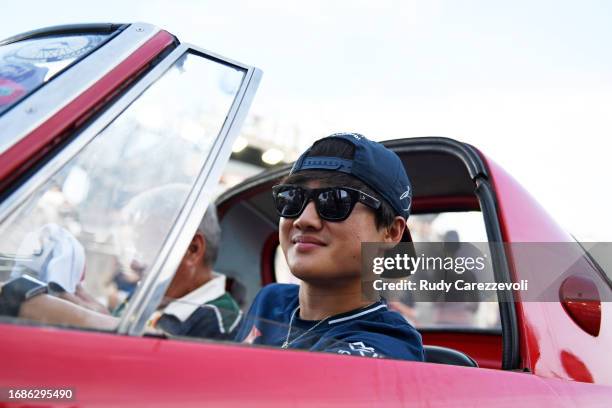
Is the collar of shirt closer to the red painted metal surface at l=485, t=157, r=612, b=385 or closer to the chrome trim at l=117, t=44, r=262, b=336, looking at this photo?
the chrome trim at l=117, t=44, r=262, b=336

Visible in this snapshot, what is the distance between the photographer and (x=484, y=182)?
1.95m

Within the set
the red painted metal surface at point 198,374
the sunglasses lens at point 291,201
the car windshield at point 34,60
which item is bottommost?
the red painted metal surface at point 198,374

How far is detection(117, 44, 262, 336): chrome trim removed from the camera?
→ 0.86 meters

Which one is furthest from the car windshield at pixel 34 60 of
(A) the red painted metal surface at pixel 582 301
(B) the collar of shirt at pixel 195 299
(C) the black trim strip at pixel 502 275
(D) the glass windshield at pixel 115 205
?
(A) the red painted metal surface at pixel 582 301

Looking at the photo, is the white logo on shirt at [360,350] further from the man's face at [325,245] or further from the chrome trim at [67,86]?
the chrome trim at [67,86]

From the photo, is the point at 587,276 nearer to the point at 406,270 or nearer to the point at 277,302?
the point at 406,270

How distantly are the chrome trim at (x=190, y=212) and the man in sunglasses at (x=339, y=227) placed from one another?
1.54ft

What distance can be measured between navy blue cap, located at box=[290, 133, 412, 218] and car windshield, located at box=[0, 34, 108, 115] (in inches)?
26.7

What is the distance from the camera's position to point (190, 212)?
0.98 meters

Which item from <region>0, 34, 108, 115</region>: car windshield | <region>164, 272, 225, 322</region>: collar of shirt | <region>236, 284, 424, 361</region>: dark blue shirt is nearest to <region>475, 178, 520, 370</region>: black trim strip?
<region>236, 284, 424, 361</region>: dark blue shirt

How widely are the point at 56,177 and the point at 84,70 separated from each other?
25cm

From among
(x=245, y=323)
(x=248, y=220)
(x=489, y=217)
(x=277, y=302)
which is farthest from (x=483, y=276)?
(x=248, y=220)

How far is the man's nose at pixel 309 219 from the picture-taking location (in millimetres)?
1610

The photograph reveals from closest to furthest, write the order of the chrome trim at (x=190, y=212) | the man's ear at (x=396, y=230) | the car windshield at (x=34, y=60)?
the chrome trim at (x=190, y=212), the car windshield at (x=34, y=60), the man's ear at (x=396, y=230)
